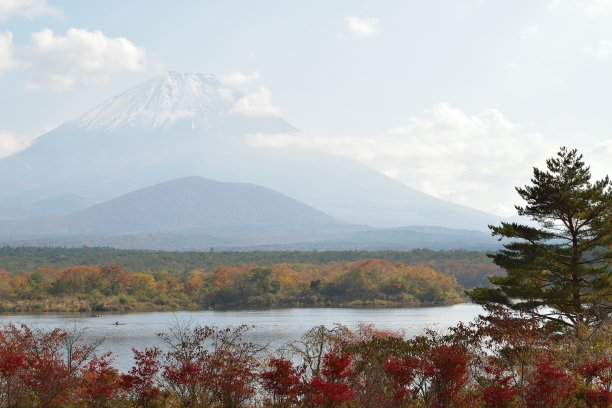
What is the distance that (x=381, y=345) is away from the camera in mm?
17609

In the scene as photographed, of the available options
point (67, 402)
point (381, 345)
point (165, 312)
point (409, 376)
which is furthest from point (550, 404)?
point (165, 312)

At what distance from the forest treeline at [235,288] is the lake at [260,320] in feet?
14.3

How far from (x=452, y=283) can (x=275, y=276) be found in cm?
1691

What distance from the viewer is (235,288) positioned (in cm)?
7575

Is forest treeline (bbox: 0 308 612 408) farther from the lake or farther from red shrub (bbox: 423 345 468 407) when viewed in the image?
the lake

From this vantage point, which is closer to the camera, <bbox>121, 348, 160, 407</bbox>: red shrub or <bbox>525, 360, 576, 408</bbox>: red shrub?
<bbox>525, 360, 576, 408</bbox>: red shrub

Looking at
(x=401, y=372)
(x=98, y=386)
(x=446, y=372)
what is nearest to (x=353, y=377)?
(x=401, y=372)

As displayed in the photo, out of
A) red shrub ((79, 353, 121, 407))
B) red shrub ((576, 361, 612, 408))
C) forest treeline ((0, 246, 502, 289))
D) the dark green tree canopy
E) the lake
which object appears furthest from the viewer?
forest treeline ((0, 246, 502, 289))

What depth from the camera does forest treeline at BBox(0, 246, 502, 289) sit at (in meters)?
93.4

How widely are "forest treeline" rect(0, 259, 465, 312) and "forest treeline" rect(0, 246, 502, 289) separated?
421 inches

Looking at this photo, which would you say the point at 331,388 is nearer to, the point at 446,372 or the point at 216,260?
the point at 446,372

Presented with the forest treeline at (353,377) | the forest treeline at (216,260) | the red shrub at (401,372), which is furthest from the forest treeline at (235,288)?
the red shrub at (401,372)

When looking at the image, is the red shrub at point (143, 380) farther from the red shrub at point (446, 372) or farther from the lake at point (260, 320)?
the lake at point (260, 320)

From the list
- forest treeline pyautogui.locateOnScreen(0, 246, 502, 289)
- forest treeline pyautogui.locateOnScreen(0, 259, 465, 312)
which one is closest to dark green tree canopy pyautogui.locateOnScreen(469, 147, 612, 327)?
forest treeline pyautogui.locateOnScreen(0, 259, 465, 312)
